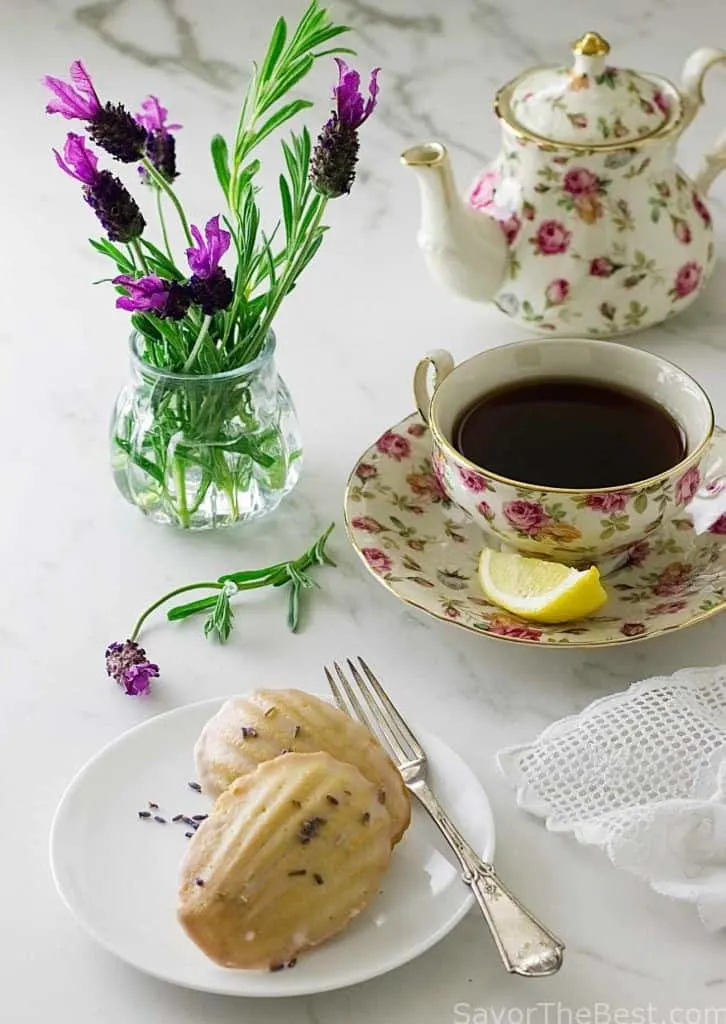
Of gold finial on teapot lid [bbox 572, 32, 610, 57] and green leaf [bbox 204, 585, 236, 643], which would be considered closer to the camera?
green leaf [bbox 204, 585, 236, 643]

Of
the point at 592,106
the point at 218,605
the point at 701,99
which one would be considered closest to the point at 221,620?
the point at 218,605

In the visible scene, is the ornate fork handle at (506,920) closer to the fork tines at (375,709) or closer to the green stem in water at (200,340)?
the fork tines at (375,709)

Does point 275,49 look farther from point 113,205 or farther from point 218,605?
point 218,605

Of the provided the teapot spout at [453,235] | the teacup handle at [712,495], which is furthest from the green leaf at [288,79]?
the teacup handle at [712,495]

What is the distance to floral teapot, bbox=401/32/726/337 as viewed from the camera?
1351 mm

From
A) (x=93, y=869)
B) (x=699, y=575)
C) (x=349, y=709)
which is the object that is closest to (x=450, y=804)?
(x=349, y=709)

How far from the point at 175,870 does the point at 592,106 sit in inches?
31.7

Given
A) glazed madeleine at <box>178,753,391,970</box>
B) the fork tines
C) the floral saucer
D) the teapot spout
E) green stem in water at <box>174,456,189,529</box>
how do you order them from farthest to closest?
1. the teapot spout
2. green stem in water at <box>174,456,189,529</box>
3. the floral saucer
4. the fork tines
5. glazed madeleine at <box>178,753,391,970</box>

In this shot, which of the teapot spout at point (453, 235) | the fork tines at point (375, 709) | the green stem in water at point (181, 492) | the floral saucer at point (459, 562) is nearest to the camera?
the fork tines at point (375, 709)

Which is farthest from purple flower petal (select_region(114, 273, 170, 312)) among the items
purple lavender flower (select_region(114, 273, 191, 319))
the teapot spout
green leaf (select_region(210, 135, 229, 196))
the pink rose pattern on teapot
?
the pink rose pattern on teapot

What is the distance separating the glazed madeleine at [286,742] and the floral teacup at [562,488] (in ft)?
0.85

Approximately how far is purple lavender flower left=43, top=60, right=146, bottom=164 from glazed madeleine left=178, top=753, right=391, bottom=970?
459 mm

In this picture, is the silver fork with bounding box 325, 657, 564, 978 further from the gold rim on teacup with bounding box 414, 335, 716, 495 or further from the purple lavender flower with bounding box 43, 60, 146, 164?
the purple lavender flower with bounding box 43, 60, 146, 164

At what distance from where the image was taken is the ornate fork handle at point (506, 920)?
0.81 metres
